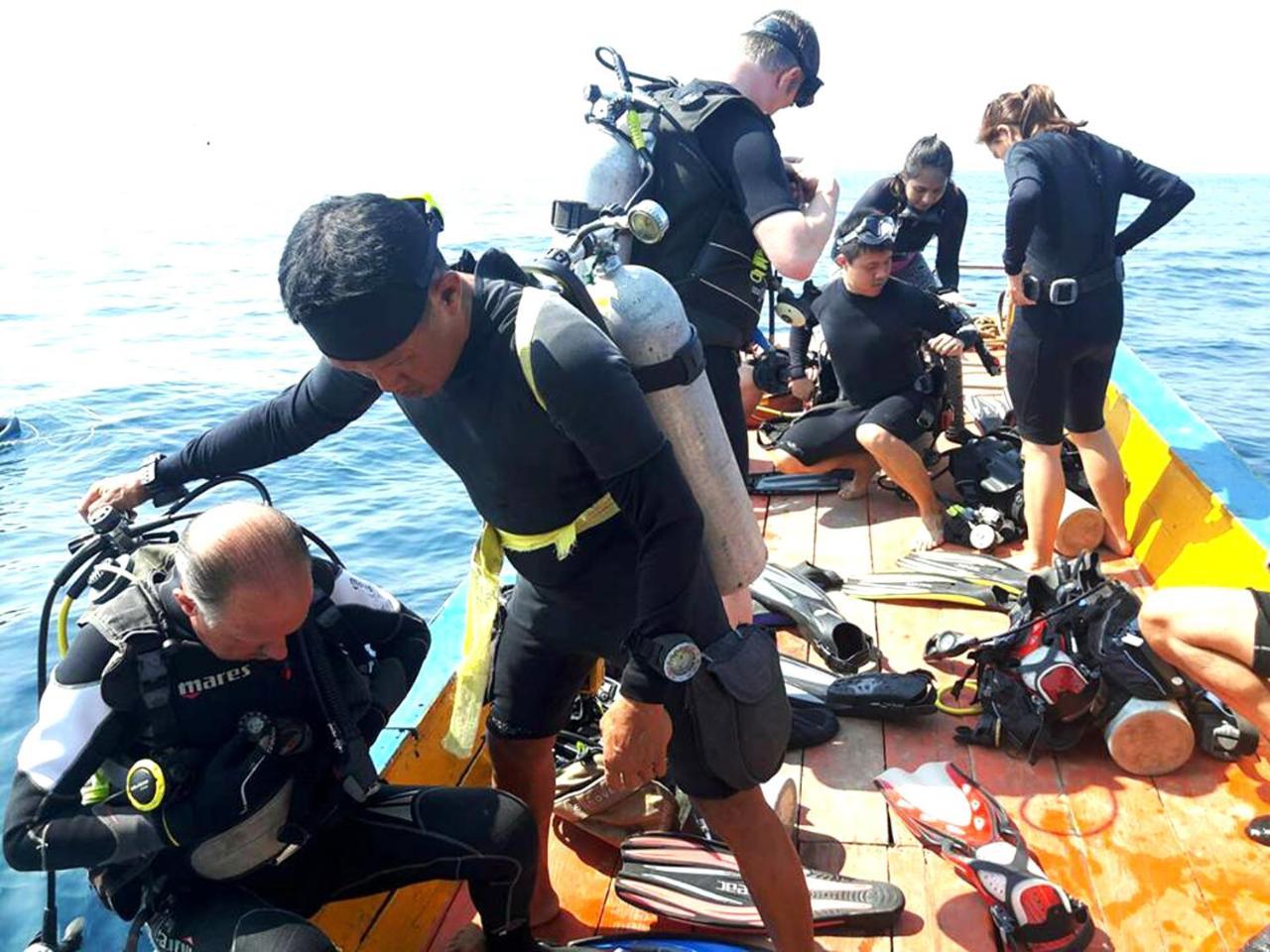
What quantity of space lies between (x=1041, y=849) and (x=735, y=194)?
2.10 m

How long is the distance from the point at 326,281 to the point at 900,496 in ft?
Result: 14.7

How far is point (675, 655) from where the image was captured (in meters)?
2.05

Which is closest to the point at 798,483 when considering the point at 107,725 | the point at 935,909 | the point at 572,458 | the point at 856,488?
the point at 856,488

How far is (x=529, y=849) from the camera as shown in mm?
2570

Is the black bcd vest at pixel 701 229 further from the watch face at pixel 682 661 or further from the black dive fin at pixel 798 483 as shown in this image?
the black dive fin at pixel 798 483

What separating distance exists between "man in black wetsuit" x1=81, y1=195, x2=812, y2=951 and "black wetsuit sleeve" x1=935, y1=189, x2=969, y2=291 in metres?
4.81

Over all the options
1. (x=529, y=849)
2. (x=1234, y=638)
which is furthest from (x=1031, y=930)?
(x=529, y=849)

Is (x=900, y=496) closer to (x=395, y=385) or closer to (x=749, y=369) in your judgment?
(x=749, y=369)

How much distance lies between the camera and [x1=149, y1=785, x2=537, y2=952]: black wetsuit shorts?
244 centimetres

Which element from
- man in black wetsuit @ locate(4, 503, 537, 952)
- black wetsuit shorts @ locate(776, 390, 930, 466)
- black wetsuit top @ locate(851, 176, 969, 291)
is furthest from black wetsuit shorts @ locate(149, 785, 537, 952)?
black wetsuit top @ locate(851, 176, 969, 291)

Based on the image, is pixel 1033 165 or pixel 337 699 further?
pixel 1033 165

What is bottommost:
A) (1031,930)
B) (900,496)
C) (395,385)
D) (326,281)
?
(900,496)

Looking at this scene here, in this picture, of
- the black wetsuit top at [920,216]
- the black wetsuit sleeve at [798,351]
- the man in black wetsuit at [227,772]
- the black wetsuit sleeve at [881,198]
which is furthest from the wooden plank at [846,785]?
the black wetsuit top at [920,216]

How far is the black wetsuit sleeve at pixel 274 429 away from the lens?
2.55m
